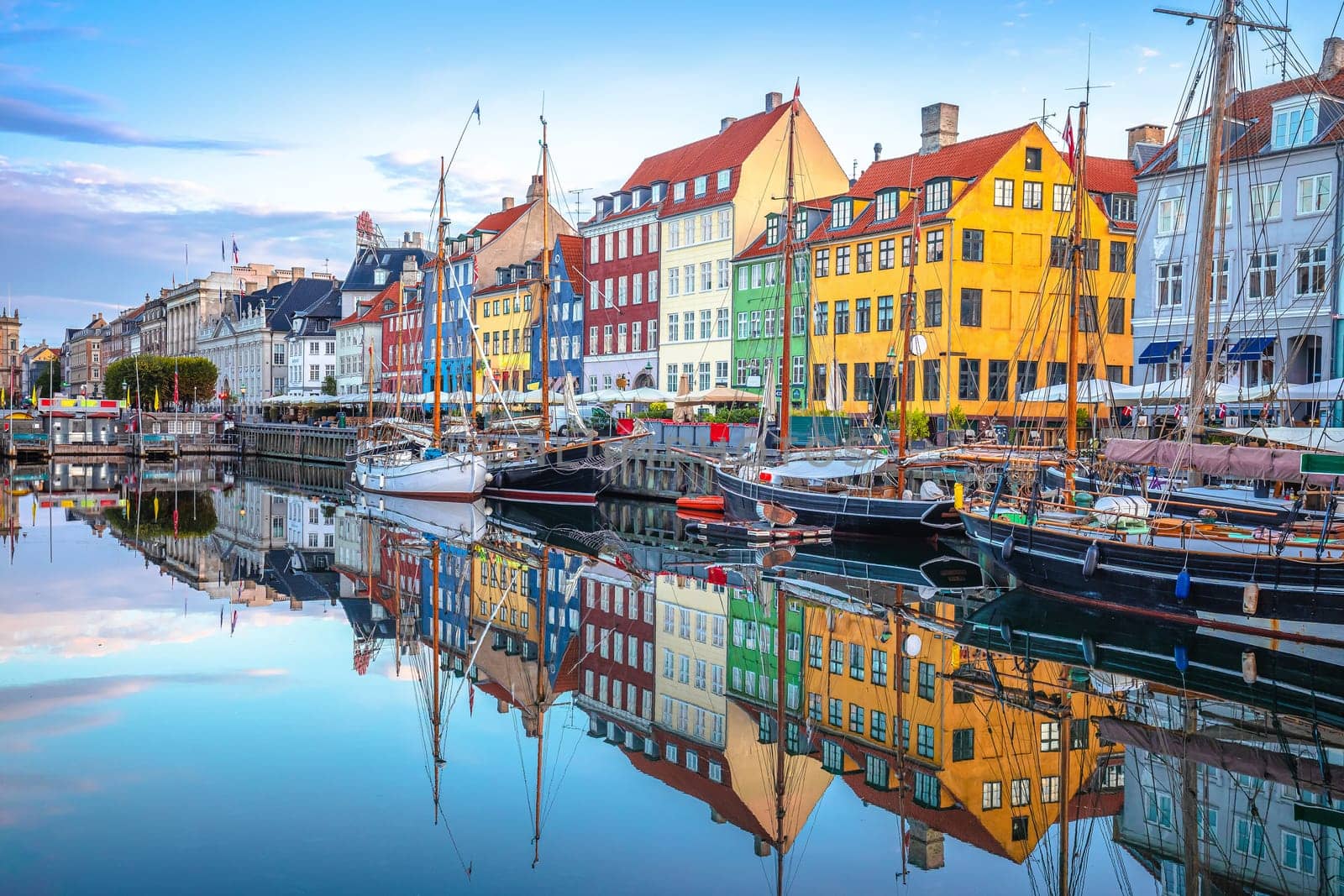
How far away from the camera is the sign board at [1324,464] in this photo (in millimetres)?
22125

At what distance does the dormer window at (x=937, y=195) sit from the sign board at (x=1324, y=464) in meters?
31.7

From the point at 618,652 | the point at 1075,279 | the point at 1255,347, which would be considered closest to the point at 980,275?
the point at 1255,347

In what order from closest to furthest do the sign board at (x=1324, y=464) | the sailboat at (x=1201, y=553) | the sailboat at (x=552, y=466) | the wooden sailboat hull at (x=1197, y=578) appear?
the wooden sailboat hull at (x=1197, y=578) → the sailboat at (x=1201, y=553) → the sign board at (x=1324, y=464) → the sailboat at (x=552, y=466)

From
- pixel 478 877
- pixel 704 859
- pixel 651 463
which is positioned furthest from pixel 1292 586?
pixel 651 463

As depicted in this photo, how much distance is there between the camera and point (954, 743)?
16.2 metres

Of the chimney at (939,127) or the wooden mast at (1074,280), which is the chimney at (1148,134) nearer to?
the chimney at (939,127)

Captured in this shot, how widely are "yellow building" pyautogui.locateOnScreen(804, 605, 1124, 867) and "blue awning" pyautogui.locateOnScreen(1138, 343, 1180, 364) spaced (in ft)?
92.6

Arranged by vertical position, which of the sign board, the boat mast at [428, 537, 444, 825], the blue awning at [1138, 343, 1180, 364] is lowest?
the boat mast at [428, 537, 444, 825]

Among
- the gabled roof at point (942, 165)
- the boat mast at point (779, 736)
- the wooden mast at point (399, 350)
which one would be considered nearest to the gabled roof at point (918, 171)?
the gabled roof at point (942, 165)

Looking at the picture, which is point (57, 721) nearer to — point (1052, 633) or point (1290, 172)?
point (1052, 633)

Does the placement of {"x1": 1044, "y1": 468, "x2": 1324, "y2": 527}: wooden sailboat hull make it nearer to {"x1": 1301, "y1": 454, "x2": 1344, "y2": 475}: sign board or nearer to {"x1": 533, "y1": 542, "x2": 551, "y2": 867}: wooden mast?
{"x1": 1301, "y1": 454, "x2": 1344, "y2": 475}: sign board

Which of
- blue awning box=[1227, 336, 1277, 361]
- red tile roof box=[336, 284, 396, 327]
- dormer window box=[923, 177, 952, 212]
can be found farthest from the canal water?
red tile roof box=[336, 284, 396, 327]

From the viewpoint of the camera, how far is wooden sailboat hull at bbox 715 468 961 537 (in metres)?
37.3

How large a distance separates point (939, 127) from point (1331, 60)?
1753 cm
